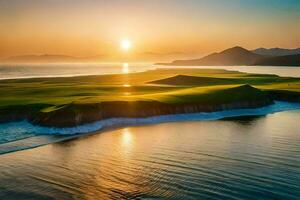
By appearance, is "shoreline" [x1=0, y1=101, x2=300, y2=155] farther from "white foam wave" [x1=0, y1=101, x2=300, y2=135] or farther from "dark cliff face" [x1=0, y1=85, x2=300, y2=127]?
"dark cliff face" [x1=0, y1=85, x2=300, y2=127]

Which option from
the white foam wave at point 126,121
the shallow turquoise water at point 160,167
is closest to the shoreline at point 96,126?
the white foam wave at point 126,121

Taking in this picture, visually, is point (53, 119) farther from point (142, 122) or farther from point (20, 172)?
point (20, 172)

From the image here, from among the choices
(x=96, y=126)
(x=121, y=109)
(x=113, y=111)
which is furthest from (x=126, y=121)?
(x=96, y=126)

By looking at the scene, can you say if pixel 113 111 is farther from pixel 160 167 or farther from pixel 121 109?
pixel 160 167

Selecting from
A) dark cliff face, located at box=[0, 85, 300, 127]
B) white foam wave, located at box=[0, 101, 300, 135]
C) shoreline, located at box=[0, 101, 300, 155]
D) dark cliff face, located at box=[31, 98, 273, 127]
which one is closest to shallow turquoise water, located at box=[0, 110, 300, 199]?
shoreline, located at box=[0, 101, 300, 155]

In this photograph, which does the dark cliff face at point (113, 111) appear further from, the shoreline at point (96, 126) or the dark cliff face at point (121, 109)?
the shoreline at point (96, 126)

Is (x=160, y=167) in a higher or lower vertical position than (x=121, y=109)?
lower
